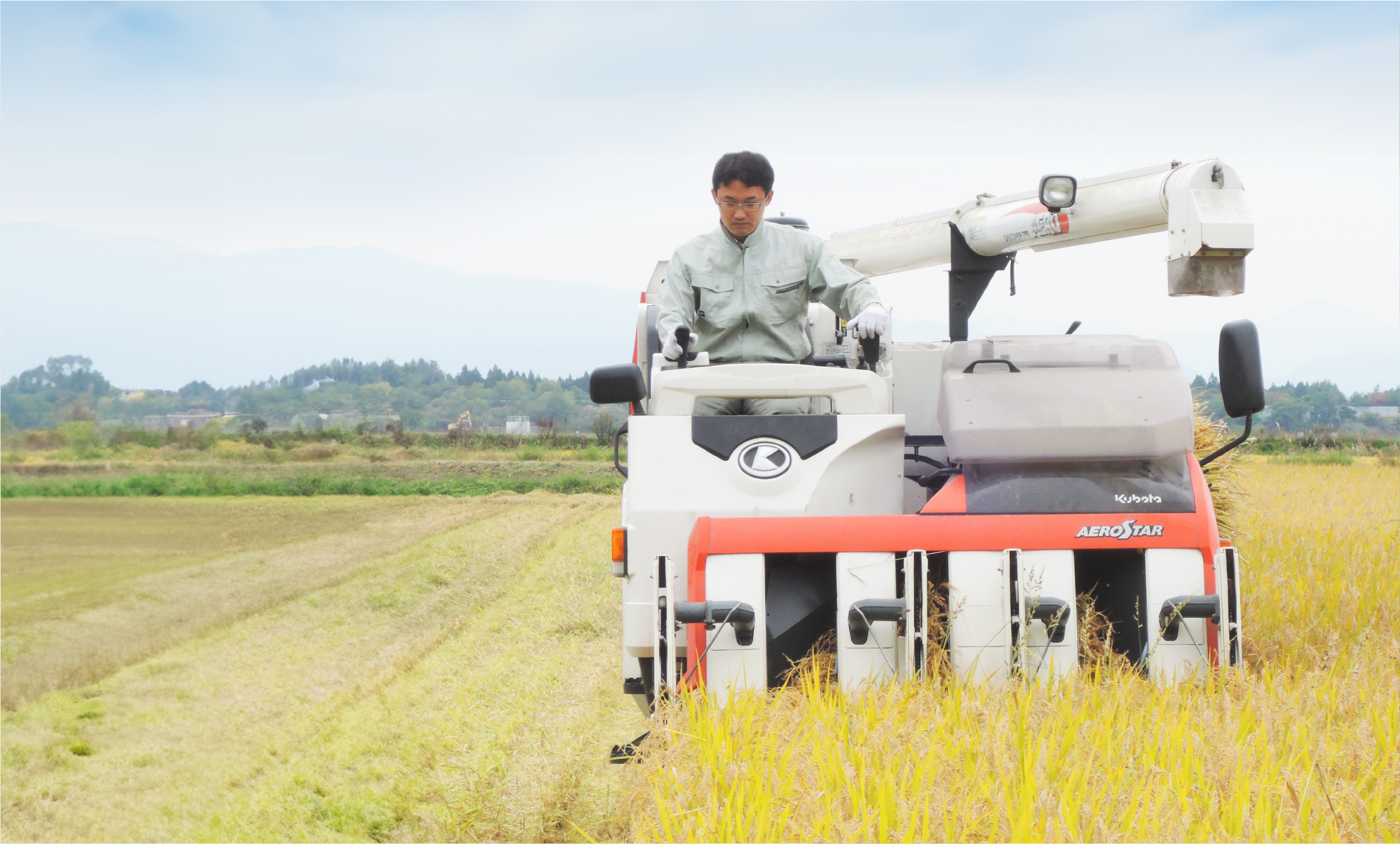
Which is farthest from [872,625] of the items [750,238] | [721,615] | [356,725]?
[356,725]

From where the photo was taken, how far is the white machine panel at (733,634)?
2947 mm

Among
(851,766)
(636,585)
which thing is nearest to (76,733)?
(636,585)

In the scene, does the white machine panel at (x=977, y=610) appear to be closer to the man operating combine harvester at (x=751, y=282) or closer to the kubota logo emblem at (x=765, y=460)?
the kubota logo emblem at (x=765, y=460)

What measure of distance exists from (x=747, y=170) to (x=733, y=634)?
6.05ft

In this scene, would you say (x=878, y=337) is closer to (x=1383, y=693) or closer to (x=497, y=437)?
(x=1383, y=693)

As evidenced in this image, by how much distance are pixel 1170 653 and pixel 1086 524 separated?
433mm

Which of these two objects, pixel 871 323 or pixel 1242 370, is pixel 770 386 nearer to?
pixel 871 323

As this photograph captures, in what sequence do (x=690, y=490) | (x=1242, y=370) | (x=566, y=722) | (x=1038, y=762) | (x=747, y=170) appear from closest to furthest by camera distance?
A: (x=1038, y=762), (x=1242, y=370), (x=690, y=490), (x=747, y=170), (x=566, y=722)

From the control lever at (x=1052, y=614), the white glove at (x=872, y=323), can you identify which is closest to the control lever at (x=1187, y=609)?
the control lever at (x=1052, y=614)

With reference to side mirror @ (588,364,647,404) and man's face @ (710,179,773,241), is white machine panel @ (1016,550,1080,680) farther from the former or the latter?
man's face @ (710,179,773,241)

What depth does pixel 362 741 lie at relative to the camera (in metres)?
5.77

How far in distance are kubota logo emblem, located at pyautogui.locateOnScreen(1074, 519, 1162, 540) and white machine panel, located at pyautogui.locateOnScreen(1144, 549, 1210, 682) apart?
2.1 inches

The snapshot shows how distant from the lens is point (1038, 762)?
218 centimetres

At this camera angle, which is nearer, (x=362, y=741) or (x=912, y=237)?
(x=362, y=741)
